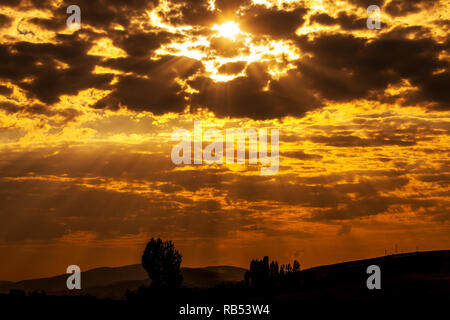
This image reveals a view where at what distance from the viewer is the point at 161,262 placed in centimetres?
17875

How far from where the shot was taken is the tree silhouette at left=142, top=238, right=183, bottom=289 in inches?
6959

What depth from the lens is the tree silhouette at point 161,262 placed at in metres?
177

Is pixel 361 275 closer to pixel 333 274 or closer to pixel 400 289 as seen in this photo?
pixel 333 274
